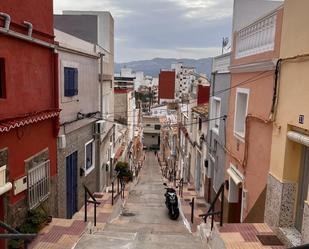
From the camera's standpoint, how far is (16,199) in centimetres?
845

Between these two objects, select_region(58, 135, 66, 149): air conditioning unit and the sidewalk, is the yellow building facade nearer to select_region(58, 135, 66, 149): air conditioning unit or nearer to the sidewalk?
the sidewalk

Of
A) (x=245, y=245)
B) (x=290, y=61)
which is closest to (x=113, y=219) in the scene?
(x=245, y=245)

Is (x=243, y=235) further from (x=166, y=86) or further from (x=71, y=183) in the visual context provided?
(x=166, y=86)

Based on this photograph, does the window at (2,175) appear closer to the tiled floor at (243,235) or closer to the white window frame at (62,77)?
the white window frame at (62,77)

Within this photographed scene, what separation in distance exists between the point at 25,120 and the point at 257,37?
684 centimetres

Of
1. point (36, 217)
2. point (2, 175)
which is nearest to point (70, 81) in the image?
point (36, 217)

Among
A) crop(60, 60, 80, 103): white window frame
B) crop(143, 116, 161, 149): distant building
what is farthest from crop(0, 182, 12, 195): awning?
crop(143, 116, 161, 149): distant building

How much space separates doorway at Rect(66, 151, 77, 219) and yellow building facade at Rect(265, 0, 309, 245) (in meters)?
7.46

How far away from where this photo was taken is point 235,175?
Result: 38.3ft

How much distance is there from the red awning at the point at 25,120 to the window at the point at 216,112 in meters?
7.65

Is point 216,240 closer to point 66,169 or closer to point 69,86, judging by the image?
point 66,169

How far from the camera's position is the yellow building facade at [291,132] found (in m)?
6.87

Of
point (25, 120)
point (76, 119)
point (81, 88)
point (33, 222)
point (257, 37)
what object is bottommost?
point (33, 222)

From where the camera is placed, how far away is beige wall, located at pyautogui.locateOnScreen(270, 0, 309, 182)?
Result: 686 centimetres
